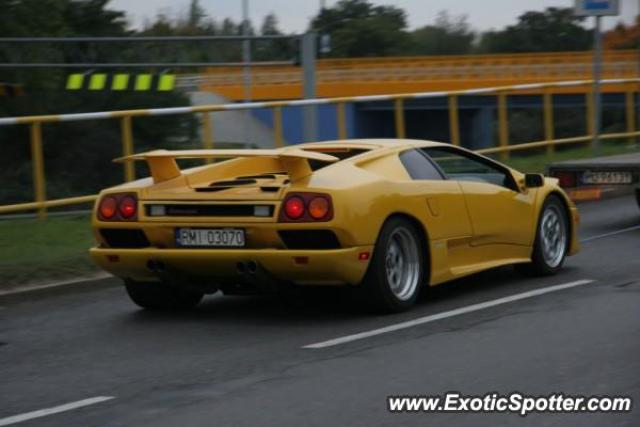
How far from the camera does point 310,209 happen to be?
28.1ft

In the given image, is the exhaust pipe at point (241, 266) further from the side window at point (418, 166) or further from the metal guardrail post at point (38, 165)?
the metal guardrail post at point (38, 165)

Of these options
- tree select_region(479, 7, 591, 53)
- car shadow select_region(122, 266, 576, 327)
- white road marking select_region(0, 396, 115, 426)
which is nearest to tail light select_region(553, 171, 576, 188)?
car shadow select_region(122, 266, 576, 327)

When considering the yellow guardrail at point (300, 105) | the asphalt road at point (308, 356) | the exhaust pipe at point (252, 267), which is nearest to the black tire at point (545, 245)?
the asphalt road at point (308, 356)

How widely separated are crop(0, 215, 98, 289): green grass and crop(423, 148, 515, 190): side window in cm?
324

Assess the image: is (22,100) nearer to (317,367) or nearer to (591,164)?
(591,164)

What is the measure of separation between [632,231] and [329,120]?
570 cm

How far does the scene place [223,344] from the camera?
27.1ft

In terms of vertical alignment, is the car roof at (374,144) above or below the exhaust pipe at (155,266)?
above

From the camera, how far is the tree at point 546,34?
8981 centimetres

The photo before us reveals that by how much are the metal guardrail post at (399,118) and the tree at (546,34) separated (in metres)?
71.7

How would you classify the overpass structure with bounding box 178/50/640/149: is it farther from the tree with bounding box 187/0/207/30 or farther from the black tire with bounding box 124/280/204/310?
the tree with bounding box 187/0/207/30

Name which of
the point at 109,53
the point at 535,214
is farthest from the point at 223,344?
the point at 109,53

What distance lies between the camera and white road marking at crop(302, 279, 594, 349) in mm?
8227

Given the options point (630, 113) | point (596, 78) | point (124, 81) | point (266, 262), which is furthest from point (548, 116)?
point (266, 262)
